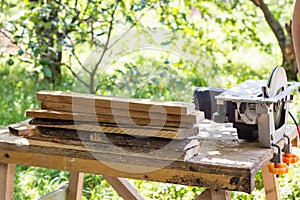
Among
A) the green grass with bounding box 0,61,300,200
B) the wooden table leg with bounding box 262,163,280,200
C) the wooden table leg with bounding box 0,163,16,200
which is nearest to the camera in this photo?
the wooden table leg with bounding box 0,163,16,200

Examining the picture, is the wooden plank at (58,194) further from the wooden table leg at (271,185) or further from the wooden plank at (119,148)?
the wooden table leg at (271,185)

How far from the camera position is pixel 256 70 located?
24.1 ft

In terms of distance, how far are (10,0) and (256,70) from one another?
3445mm

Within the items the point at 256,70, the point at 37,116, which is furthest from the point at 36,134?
the point at 256,70

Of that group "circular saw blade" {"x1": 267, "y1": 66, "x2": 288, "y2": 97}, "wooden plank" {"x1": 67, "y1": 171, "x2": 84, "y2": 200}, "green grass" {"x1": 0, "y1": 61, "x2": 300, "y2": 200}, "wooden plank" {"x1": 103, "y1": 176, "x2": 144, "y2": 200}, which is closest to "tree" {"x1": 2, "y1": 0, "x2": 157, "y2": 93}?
"green grass" {"x1": 0, "y1": 61, "x2": 300, "y2": 200}

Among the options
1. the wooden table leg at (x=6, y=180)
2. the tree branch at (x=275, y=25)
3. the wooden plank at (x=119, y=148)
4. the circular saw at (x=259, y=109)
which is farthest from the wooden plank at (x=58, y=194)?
the tree branch at (x=275, y=25)

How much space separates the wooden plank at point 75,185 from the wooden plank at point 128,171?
2.54ft

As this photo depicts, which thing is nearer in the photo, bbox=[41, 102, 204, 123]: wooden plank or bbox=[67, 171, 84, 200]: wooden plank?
bbox=[41, 102, 204, 123]: wooden plank

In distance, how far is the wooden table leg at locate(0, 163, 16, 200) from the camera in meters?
2.34

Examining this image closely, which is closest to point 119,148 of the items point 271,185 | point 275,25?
point 271,185

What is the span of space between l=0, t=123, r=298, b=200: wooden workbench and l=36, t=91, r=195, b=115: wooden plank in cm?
12

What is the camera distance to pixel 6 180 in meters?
2.34

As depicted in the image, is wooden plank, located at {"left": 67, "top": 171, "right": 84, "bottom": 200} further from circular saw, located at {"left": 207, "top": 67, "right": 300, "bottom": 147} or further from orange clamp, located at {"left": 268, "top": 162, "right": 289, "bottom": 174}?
orange clamp, located at {"left": 268, "top": 162, "right": 289, "bottom": 174}

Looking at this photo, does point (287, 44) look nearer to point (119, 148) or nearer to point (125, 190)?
point (125, 190)
